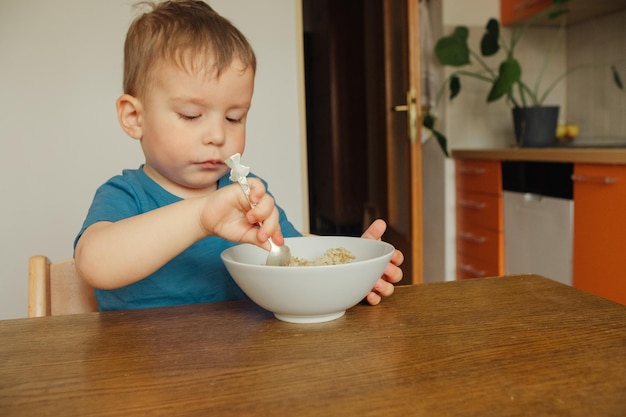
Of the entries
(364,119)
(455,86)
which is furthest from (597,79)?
(364,119)

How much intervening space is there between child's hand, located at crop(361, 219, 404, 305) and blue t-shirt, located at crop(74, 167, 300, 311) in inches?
10.3

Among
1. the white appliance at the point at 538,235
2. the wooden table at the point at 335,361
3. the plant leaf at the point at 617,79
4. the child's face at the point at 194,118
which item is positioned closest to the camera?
the wooden table at the point at 335,361

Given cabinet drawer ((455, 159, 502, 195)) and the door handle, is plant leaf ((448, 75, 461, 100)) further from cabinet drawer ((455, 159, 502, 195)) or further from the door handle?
cabinet drawer ((455, 159, 502, 195))

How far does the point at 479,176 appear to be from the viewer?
286 centimetres

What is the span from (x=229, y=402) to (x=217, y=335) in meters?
0.18

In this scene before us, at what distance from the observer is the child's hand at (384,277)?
2.38ft

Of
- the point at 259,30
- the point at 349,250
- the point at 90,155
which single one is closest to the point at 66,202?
the point at 90,155

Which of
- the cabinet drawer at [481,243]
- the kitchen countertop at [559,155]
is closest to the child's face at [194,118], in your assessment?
the kitchen countertop at [559,155]

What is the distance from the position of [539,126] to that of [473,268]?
31.1 inches

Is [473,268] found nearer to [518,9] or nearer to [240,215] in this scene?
[518,9]

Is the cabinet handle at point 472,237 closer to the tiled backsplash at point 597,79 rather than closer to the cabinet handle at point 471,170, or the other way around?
the cabinet handle at point 471,170

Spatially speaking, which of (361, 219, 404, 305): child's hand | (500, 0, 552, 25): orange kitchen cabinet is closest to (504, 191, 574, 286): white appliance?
(500, 0, 552, 25): orange kitchen cabinet

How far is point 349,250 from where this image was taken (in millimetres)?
804

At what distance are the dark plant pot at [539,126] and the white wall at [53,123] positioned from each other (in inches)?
70.8
